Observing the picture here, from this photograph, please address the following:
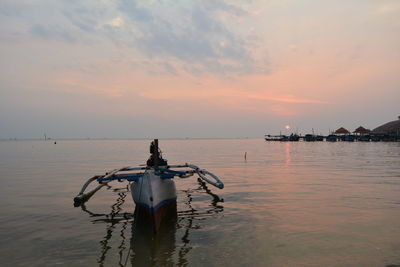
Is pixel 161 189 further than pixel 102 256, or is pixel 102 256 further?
pixel 161 189

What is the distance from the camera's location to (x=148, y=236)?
10.1m

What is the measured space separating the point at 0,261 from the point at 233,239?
6.57 metres

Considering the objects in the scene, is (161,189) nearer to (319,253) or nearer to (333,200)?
(319,253)

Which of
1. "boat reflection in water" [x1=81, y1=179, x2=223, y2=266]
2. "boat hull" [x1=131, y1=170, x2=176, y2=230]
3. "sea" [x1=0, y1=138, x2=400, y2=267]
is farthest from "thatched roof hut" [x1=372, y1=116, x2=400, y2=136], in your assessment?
"boat hull" [x1=131, y1=170, x2=176, y2=230]

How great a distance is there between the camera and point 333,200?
50.0ft

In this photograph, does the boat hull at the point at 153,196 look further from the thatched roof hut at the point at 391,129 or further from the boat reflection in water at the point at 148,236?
the thatched roof hut at the point at 391,129

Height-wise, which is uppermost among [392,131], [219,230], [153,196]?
[392,131]

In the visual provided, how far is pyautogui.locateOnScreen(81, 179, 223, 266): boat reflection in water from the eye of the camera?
8203 millimetres

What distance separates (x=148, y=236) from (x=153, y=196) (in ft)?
4.30

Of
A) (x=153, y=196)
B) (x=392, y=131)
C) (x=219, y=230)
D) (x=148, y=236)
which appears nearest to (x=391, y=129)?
(x=392, y=131)

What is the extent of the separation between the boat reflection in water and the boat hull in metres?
0.30

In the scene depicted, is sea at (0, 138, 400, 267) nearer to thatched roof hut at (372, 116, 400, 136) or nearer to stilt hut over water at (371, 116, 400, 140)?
stilt hut over water at (371, 116, 400, 140)

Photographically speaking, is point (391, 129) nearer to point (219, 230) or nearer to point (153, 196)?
point (219, 230)

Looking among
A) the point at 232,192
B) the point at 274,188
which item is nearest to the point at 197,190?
the point at 232,192
